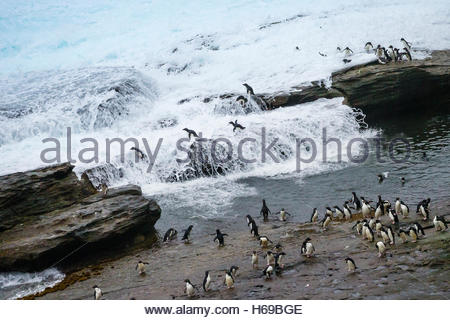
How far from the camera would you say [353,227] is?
37.9ft

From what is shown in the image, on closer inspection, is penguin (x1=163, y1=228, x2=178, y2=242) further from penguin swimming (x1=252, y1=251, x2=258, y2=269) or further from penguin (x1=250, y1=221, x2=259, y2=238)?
penguin swimming (x1=252, y1=251, x2=258, y2=269)

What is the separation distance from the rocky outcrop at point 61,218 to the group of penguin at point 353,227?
1235 mm

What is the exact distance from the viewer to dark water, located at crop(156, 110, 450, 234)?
13422 millimetres

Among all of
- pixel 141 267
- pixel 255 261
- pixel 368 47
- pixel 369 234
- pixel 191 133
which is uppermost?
pixel 368 47

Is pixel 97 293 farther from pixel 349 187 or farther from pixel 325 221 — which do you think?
pixel 349 187

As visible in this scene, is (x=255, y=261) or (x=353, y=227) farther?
(x=353, y=227)

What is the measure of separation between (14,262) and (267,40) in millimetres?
25106

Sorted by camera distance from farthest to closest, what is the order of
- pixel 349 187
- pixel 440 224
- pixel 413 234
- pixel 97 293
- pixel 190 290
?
1. pixel 349 187
2. pixel 440 224
3. pixel 413 234
4. pixel 97 293
5. pixel 190 290

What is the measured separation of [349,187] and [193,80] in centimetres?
1551

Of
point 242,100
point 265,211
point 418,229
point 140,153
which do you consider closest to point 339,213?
point 265,211

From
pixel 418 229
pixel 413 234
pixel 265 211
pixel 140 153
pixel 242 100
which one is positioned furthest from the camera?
pixel 242 100

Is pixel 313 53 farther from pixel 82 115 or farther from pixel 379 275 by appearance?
pixel 379 275

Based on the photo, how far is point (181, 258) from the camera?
1165cm
